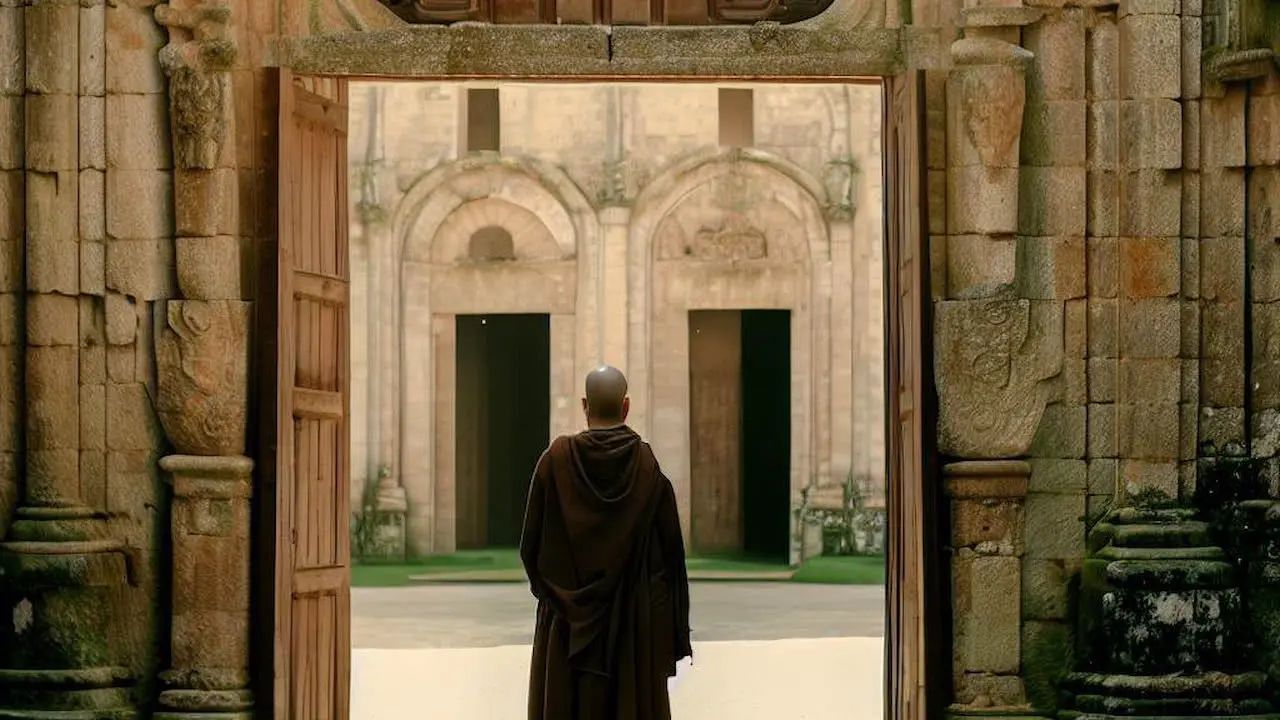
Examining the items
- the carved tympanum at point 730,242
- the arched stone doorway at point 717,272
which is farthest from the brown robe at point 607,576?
the carved tympanum at point 730,242

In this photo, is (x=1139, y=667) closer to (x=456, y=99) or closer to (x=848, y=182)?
(x=848, y=182)

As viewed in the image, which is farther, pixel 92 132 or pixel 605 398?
pixel 92 132

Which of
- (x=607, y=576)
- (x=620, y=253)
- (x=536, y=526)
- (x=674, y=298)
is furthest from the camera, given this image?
(x=674, y=298)

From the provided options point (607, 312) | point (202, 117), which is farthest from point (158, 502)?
point (607, 312)

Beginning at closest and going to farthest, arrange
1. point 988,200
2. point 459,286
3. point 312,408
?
1. point 988,200
2. point 312,408
3. point 459,286

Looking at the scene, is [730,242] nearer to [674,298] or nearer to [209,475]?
[674,298]

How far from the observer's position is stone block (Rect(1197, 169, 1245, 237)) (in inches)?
350

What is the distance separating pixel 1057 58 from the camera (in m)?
8.91

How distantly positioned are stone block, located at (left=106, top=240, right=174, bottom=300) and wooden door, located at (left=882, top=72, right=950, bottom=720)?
338cm

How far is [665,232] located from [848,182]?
247 centimetres

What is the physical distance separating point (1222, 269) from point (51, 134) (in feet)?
17.4

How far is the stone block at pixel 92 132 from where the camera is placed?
8.98 m

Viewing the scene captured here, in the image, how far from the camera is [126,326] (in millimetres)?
8984

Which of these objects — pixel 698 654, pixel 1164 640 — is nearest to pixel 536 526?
pixel 1164 640
